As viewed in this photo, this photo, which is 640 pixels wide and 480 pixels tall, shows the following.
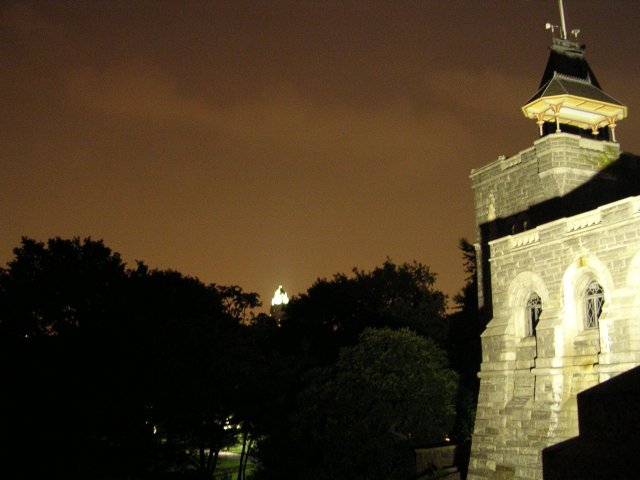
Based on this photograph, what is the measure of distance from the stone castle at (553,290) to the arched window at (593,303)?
30 mm

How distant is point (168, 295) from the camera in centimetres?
3603

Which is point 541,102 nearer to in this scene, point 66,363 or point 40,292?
point 66,363

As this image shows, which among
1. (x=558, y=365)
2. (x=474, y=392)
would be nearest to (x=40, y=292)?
(x=474, y=392)

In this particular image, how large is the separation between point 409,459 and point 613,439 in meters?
18.5

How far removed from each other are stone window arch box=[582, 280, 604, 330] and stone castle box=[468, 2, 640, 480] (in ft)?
0.10

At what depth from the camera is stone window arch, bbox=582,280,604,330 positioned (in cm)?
1853

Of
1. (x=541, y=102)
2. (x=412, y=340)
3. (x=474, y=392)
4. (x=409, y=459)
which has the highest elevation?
(x=541, y=102)

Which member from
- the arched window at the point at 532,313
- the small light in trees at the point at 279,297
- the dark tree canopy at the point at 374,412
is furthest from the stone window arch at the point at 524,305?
the small light in trees at the point at 279,297

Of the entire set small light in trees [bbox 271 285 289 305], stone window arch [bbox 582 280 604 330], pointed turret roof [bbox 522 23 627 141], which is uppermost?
small light in trees [bbox 271 285 289 305]

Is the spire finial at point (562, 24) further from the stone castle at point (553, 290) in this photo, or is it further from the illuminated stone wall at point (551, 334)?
the illuminated stone wall at point (551, 334)

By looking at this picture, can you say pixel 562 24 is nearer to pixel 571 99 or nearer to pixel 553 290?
pixel 571 99

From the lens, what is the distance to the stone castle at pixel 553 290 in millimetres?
17562

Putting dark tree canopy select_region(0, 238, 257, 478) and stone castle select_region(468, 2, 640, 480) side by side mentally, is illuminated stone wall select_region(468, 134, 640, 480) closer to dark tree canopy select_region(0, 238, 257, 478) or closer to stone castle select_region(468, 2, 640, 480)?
stone castle select_region(468, 2, 640, 480)

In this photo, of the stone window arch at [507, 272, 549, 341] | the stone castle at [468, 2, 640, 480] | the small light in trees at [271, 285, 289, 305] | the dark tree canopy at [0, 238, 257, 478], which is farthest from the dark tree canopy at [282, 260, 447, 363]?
the small light in trees at [271, 285, 289, 305]
